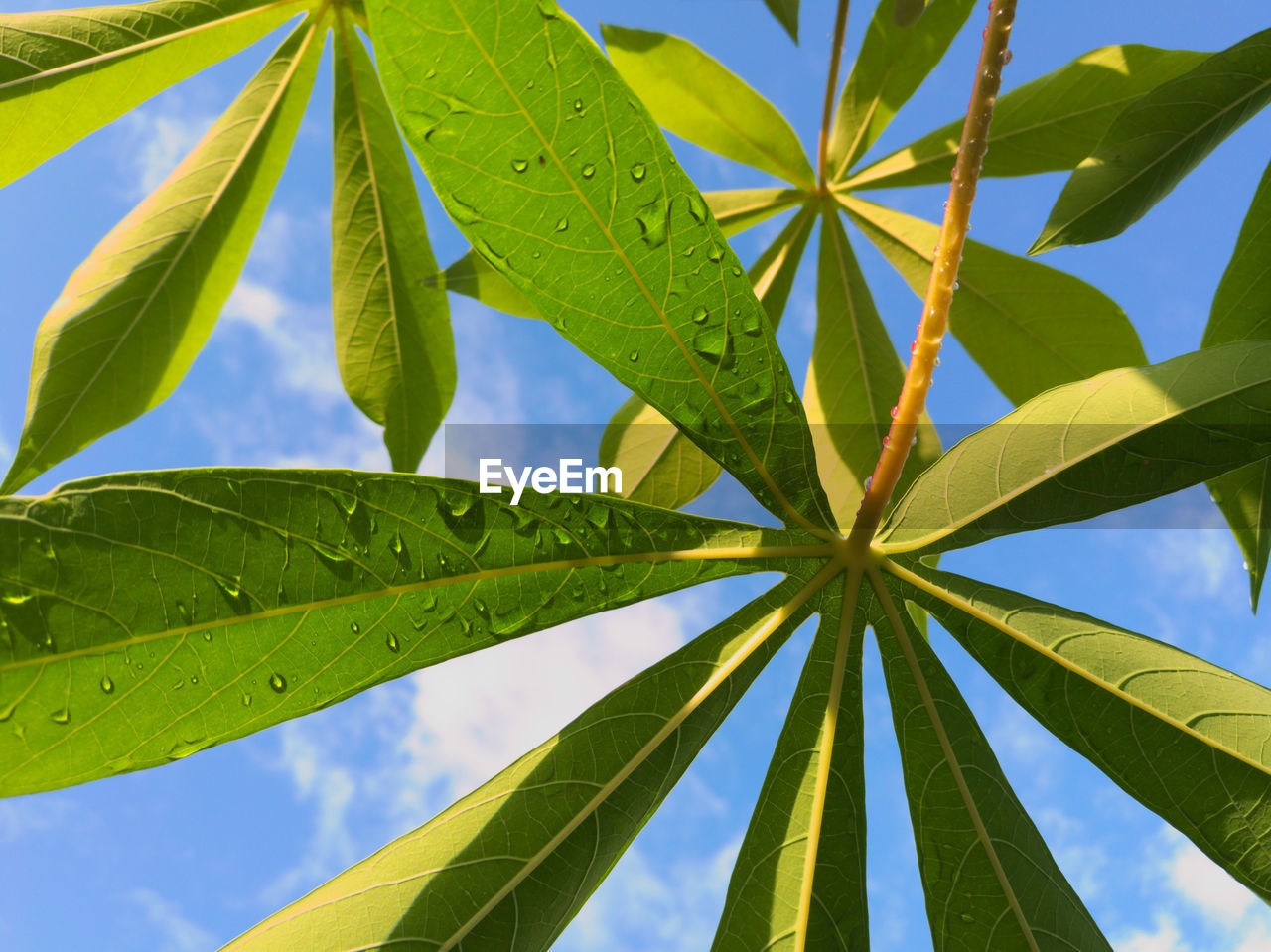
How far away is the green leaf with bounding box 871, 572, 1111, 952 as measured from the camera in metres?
1.01

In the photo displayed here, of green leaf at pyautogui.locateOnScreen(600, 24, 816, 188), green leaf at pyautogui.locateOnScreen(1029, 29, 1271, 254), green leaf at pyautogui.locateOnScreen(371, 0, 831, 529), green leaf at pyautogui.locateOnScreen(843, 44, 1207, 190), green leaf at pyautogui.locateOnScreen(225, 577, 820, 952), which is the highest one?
green leaf at pyautogui.locateOnScreen(600, 24, 816, 188)

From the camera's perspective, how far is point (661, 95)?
1.78m

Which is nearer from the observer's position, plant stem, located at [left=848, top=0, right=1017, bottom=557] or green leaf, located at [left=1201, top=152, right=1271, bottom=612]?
plant stem, located at [left=848, top=0, right=1017, bottom=557]

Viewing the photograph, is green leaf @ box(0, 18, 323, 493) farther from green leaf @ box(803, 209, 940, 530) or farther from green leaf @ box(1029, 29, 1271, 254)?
green leaf @ box(1029, 29, 1271, 254)

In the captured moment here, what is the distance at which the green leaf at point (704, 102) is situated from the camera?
1.75m

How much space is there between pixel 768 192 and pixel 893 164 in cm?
25

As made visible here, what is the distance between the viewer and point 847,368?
72.9 inches

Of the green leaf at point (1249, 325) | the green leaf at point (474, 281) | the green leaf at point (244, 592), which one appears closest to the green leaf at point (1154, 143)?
the green leaf at point (1249, 325)

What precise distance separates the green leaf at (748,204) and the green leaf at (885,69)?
0.34ft

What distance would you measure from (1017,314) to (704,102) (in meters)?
0.74

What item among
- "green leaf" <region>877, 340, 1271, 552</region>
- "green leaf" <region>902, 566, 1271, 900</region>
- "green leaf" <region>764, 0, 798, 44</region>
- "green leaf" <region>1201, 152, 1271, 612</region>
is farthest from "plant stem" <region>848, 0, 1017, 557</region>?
"green leaf" <region>1201, 152, 1271, 612</region>

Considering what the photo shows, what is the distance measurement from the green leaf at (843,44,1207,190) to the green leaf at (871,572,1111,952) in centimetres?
101

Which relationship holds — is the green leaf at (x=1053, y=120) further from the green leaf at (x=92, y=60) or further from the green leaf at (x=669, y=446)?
the green leaf at (x=92, y=60)

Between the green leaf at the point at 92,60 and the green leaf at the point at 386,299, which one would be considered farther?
the green leaf at the point at 386,299
